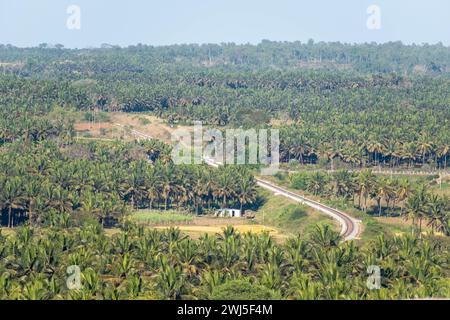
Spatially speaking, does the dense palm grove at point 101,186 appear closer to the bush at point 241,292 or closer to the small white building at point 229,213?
the small white building at point 229,213

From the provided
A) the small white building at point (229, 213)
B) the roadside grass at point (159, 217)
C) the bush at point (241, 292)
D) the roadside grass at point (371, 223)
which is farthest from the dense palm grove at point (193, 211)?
the roadside grass at point (159, 217)

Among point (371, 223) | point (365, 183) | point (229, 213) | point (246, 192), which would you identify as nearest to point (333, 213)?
point (365, 183)

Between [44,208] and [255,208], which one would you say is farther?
[255,208]

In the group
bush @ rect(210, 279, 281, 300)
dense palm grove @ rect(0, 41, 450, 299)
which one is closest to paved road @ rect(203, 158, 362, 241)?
dense palm grove @ rect(0, 41, 450, 299)

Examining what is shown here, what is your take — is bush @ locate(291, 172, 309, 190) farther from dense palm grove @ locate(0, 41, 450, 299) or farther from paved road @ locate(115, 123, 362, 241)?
paved road @ locate(115, 123, 362, 241)

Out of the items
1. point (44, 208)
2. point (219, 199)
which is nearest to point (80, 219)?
point (44, 208)

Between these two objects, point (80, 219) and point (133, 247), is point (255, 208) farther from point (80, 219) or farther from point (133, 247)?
point (133, 247)

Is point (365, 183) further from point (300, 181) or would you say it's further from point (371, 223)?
point (300, 181)
